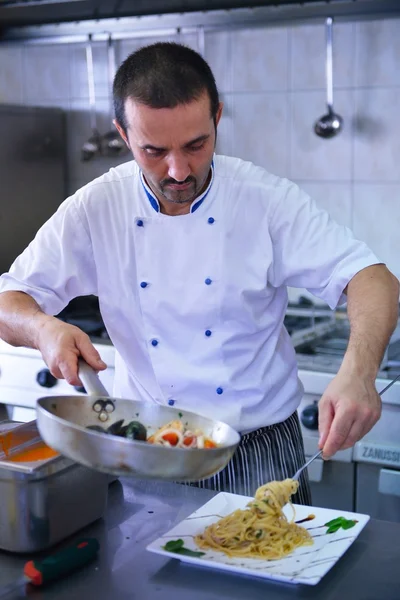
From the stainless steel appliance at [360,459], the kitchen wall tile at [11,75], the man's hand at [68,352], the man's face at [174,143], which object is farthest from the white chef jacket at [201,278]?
the kitchen wall tile at [11,75]

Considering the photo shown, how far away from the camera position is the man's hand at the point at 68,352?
154 centimetres

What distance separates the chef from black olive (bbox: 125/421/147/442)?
459mm

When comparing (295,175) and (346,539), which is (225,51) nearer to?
(295,175)

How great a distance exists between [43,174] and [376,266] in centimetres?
220

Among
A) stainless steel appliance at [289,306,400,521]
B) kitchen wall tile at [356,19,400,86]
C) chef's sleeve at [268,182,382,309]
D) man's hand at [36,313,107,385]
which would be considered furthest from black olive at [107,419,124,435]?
kitchen wall tile at [356,19,400,86]

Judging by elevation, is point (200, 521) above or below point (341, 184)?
below

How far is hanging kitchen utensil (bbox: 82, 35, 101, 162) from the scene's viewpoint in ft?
11.7

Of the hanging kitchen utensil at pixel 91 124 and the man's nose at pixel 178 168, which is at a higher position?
the hanging kitchen utensil at pixel 91 124

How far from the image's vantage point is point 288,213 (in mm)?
1954

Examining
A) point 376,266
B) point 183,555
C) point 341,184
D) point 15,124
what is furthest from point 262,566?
point 15,124

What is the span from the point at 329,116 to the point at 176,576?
210 cm

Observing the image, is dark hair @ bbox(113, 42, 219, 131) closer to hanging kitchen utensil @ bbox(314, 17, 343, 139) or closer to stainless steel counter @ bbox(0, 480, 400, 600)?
stainless steel counter @ bbox(0, 480, 400, 600)

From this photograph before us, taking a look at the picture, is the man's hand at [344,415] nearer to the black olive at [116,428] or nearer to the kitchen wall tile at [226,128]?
the black olive at [116,428]

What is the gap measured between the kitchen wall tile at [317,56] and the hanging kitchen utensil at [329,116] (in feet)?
0.18
